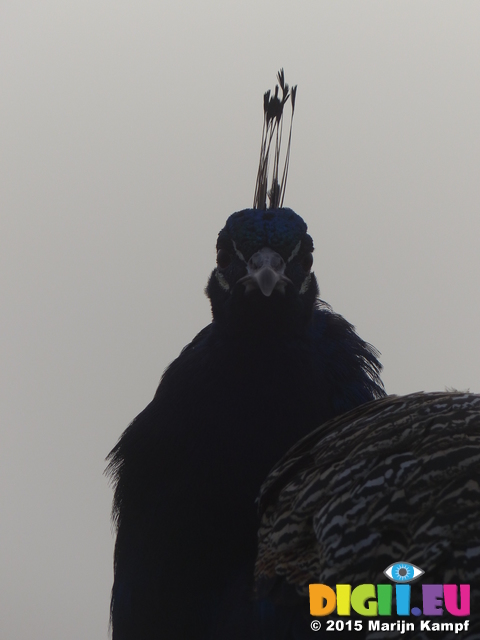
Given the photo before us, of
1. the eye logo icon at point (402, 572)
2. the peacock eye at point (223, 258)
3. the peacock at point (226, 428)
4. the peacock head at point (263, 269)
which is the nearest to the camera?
the eye logo icon at point (402, 572)

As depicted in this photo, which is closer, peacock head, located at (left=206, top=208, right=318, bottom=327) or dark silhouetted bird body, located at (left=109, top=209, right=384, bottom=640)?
dark silhouetted bird body, located at (left=109, top=209, right=384, bottom=640)

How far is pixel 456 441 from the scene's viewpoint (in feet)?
4.82

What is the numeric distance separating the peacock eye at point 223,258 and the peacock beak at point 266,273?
0.31ft

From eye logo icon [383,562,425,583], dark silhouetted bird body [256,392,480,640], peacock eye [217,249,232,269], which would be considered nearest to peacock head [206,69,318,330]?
peacock eye [217,249,232,269]

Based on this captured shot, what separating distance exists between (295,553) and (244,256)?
688mm

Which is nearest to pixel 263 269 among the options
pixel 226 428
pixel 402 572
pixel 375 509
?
pixel 226 428

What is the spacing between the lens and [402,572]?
133cm

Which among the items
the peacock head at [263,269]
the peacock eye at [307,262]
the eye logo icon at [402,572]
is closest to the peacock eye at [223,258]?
the peacock head at [263,269]

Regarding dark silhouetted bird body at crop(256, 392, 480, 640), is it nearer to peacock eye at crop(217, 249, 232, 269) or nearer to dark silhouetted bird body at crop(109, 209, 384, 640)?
dark silhouetted bird body at crop(109, 209, 384, 640)

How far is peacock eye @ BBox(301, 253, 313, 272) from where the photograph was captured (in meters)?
1.93

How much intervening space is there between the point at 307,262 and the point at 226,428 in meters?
0.46

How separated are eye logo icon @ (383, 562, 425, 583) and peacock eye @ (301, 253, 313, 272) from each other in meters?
0.80

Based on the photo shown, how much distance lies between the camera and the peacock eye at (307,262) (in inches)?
75.9

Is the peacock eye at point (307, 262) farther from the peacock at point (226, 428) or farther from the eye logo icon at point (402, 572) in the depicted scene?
the eye logo icon at point (402, 572)
